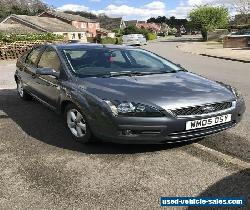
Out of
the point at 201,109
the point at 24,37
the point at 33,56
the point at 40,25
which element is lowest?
the point at 201,109

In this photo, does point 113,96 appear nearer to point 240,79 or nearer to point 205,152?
point 205,152

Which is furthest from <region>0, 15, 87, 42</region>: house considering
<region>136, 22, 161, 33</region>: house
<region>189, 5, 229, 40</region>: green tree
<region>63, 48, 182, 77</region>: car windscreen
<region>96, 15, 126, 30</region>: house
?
<region>136, 22, 161, 33</region>: house

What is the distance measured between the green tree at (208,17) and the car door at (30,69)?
5864 centimetres

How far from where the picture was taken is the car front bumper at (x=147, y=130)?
431cm

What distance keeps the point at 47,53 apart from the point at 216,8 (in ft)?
207

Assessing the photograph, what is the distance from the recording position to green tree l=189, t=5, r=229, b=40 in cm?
6344

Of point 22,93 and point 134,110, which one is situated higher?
point 134,110

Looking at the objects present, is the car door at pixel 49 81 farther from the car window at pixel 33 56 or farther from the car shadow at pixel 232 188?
the car shadow at pixel 232 188

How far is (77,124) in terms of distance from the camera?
16.9ft

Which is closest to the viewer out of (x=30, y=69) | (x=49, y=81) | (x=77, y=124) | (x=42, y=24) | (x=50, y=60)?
(x=77, y=124)

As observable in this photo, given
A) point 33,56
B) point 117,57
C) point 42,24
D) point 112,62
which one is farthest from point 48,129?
point 42,24

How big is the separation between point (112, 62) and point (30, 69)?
2.03 metres

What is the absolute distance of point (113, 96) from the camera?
14.9 feet

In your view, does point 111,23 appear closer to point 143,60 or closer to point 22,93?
point 22,93
